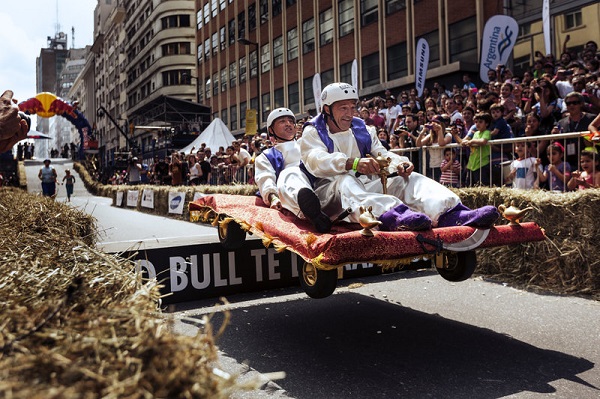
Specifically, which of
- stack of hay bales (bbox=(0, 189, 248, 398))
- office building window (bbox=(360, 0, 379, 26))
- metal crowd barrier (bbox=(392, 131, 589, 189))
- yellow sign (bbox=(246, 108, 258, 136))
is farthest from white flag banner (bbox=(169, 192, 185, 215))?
office building window (bbox=(360, 0, 379, 26))

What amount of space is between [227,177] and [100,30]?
349 feet

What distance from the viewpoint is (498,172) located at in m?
8.56

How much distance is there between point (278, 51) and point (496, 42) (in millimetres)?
27027

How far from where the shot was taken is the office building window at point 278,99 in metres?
40.2

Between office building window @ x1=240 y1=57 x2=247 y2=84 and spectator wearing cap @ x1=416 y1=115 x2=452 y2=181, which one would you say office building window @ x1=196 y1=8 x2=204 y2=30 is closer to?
office building window @ x1=240 y1=57 x2=247 y2=84

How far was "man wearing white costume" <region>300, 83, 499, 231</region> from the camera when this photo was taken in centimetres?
416

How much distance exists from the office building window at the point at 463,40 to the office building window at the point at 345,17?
870 centimetres

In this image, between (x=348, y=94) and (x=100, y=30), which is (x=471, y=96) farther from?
(x=100, y=30)

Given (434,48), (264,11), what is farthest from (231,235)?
(264,11)

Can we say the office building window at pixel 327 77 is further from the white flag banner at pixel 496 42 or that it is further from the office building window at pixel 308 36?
the white flag banner at pixel 496 42

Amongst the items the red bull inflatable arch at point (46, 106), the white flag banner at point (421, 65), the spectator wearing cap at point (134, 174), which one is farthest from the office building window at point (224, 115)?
the white flag banner at point (421, 65)

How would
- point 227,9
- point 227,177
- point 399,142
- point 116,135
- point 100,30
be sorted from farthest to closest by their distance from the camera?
point 100,30 < point 116,135 < point 227,9 < point 227,177 < point 399,142

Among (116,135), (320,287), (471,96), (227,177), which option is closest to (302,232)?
(320,287)

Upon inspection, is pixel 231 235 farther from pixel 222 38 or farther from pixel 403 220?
pixel 222 38
